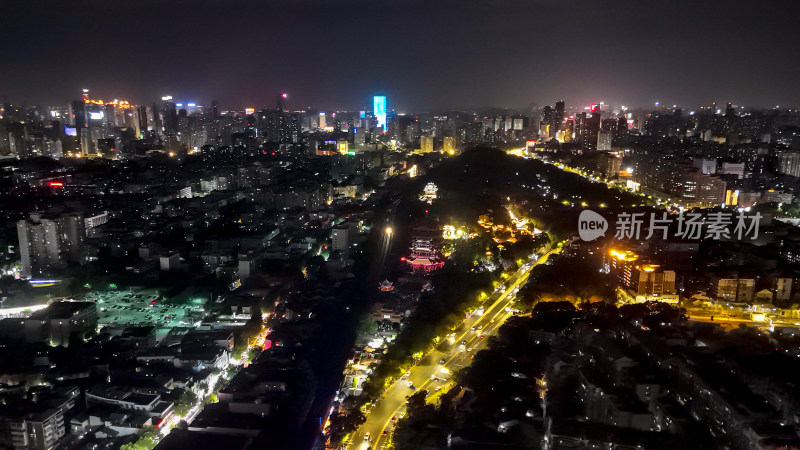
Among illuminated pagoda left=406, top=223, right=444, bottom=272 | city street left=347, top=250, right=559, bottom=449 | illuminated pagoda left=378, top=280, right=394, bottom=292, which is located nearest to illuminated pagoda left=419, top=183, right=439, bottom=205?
illuminated pagoda left=406, top=223, right=444, bottom=272

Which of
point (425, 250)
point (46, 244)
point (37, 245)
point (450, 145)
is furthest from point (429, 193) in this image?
point (37, 245)

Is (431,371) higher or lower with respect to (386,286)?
lower

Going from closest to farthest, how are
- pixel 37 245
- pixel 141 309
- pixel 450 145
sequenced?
pixel 141 309
pixel 37 245
pixel 450 145

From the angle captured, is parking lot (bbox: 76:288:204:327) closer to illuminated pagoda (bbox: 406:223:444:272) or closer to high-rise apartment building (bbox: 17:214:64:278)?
high-rise apartment building (bbox: 17:214:64:278)

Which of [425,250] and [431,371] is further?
[425,250]

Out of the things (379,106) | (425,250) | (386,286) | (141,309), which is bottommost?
(141,309)

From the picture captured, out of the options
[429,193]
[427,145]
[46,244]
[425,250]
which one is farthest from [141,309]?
[427,145]

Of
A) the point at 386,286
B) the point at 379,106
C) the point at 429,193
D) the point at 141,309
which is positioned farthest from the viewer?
the point at 379,106

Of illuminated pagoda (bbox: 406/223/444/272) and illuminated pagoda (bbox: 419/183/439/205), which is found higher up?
illuminated pagoda (bbox: 419/183/439/205)

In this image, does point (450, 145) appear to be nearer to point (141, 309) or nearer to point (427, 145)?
point (427, 145)
